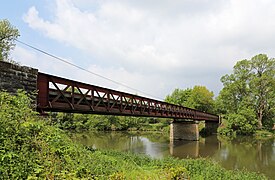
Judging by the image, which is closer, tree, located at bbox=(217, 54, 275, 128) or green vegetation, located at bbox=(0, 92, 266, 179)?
green vegetation, located at bbox=(0, 92, 266, 179)

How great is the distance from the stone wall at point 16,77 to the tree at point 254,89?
3849cm

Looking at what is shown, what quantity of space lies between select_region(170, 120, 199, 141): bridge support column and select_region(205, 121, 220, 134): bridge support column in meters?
12.2

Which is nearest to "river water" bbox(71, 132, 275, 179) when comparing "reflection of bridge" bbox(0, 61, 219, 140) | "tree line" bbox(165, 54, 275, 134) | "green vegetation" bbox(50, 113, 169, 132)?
"reflection of bridge" bbox(0, 61, 219, 140)

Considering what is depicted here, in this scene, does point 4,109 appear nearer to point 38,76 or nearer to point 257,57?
point 38,76

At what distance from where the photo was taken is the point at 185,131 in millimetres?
36875

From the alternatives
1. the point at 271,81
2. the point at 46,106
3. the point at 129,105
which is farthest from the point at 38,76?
the point at 271,81

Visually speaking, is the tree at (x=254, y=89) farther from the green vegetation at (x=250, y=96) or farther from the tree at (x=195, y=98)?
the tree at (x=195, y=98)

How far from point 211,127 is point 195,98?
11.0 meters

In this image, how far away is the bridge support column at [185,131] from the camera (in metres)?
36.0

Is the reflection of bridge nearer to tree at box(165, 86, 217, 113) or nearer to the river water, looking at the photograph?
the river water

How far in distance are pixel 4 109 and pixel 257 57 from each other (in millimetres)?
44999

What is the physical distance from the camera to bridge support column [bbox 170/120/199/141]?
118 feet

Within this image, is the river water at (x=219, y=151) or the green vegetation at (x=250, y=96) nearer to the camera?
the river water at (x=219, y=151)

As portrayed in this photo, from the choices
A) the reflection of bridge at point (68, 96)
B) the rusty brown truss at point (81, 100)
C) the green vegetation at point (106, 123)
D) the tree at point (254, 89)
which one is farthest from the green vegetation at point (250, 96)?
the rusty brown truss at point (81, 100)
